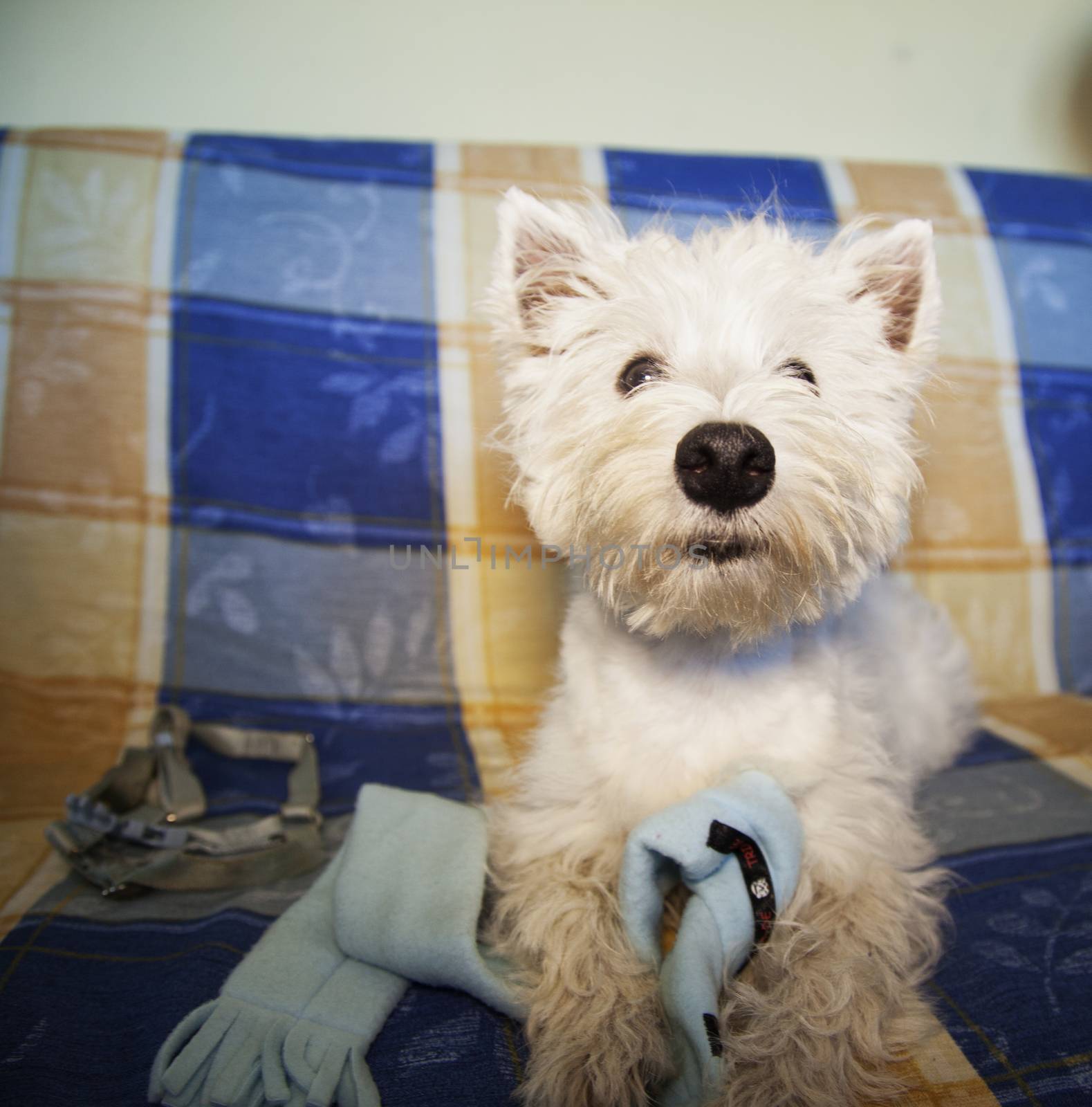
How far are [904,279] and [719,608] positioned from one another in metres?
0.66

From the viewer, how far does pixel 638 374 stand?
124cm

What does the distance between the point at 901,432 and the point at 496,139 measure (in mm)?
1805

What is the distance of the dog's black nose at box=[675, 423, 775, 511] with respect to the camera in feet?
3.24

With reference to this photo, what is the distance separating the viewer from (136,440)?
77.4 inches

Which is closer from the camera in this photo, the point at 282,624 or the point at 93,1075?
the point at 93,1075

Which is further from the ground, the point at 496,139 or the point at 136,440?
the point at 496,139

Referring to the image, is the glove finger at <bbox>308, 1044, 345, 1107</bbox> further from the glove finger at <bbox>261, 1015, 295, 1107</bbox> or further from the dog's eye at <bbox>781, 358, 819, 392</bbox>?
the dog's eye at <bbox>781, 358, 819, 392</bbox>

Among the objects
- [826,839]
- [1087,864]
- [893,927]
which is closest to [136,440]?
[826,839]

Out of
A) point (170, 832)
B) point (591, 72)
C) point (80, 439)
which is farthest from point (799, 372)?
point (591, 72)

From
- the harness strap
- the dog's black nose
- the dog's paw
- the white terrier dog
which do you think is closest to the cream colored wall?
the white terrier dog

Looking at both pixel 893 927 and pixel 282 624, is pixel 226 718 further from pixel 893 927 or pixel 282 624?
pixel 893 927

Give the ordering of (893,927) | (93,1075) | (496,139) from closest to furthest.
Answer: (93,1075) → (893,927) → (496,139)

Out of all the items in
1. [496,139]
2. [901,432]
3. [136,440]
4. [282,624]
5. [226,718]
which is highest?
[496,139]

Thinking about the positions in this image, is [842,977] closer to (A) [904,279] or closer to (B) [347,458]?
(A) [904,279]
